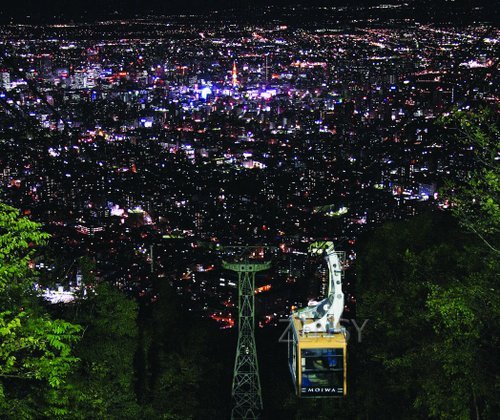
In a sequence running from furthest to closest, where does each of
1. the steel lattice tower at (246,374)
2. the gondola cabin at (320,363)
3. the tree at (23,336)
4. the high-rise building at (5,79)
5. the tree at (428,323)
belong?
1. the high-rise building at (5,79)
2. the steel lattice tower at (246,374)
3. the gondola cabin at (320,363)
4. the tree at (428,323)
5. the tree at (23,336)

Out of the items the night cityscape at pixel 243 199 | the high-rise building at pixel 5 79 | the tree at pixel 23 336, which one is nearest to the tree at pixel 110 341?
the night cityscape at pixel 243 199

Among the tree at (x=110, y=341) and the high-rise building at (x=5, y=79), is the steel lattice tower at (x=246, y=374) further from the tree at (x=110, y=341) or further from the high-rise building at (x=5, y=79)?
the high-rise building at (x=5, y=79)

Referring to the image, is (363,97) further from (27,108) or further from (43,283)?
(43,283)

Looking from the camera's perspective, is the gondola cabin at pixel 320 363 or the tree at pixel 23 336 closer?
the tree at pixel 23 336

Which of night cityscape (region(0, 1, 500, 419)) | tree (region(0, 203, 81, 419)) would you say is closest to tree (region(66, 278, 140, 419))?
night cityscape (region(0, 1, 500, 419))

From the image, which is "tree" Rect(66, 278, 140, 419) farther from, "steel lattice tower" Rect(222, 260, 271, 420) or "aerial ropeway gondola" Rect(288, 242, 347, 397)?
"steel lattice tower" Rect(222, 260, 271, 420)

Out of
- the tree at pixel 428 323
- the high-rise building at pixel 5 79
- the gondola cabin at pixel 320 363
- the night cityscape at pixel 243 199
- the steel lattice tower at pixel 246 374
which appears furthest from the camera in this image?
the high-rise building at pixel 5 79

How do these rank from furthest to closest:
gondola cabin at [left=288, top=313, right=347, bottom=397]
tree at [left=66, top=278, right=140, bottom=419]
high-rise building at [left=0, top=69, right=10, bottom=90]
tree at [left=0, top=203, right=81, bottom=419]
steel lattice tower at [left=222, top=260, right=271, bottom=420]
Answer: high-rise building at [left=0, top=69, right=10, bottom=90] → steel lattice tower at [left=222, top=260, right=271, bottom=420] → tree at [left=66, top=278, right=140, bottom=419] → gondola cabin at [left=288, top=313, right=347, bottom=397] → tree at [left=0, top=203, right=81, bottom=419]
